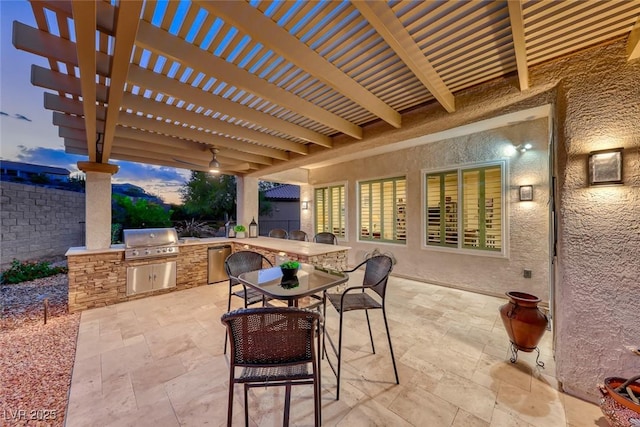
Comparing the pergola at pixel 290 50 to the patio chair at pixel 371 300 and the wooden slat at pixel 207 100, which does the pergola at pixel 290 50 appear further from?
the patio chair at pixel 371 300

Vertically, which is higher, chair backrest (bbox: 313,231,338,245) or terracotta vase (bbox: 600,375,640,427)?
chair backrest (bbox: 313,231,338,245)

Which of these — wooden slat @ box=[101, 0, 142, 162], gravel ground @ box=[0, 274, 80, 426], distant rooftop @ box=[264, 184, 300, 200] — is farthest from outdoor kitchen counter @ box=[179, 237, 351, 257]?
distant rooftop @ box=[264, 184, 300, 200]

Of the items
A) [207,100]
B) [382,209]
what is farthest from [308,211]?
[207,100]

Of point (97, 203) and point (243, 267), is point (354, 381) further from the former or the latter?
point (97, 203)

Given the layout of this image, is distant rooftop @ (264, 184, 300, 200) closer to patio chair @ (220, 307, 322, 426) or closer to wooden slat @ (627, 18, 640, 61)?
patio chair @ (220, 307, 322, 426)

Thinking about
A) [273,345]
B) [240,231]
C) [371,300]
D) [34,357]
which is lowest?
[34,357]

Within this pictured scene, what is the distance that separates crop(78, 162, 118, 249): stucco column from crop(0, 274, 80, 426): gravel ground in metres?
1.15

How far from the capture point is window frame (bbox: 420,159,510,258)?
4090 millimetres

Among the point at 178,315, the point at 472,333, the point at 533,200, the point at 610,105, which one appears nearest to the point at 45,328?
the point at 178,315

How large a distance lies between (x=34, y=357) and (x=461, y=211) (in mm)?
6444

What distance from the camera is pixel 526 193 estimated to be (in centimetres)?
384

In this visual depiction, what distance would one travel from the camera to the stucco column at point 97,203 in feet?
13.2

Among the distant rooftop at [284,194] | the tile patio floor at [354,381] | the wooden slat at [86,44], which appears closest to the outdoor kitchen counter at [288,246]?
the tile patio floor at [354,381]

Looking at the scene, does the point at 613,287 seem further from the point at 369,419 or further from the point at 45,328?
the point at 45,328
